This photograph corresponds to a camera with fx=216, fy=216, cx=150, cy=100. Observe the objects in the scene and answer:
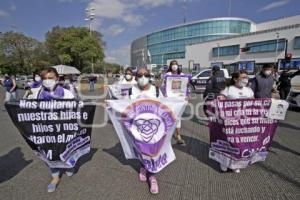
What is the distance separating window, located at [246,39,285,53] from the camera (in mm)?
37000

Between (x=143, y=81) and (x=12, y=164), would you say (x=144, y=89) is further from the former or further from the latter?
(x=12, y=164)

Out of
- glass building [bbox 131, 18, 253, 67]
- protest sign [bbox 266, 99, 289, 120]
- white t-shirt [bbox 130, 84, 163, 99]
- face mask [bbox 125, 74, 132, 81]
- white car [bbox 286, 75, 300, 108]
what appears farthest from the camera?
glass building [bbox 131, 18, 253, 67]

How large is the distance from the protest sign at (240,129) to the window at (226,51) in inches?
1770

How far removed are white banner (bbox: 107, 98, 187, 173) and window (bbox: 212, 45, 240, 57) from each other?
46.0 metres

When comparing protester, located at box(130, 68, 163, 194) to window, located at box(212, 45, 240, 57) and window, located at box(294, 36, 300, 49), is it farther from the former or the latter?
window, located at box(212, 45, 240, 57)

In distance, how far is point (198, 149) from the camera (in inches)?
195

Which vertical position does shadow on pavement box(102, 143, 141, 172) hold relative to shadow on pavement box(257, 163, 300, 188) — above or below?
below

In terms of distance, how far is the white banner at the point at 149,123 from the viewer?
3.17 m

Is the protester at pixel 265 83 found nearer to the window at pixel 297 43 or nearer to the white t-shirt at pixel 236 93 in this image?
the white t-shirt at pixel 236 93

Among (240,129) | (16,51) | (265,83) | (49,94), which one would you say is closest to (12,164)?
(49,94)

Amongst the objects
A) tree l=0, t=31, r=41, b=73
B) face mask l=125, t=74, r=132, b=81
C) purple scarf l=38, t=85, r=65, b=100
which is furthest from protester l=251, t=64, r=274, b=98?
tree l=0, t=31, r=41, b=73

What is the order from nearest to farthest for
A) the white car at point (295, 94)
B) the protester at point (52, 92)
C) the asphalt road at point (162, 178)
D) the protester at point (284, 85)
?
the asphalt road at point (162, 178) < the protester at point (52, 92) < the protester at point (284, 85) < the white car at point (295, 94)

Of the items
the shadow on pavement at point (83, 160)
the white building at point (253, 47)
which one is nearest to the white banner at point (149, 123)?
Result: the shadow on pavement at point (83, 160)

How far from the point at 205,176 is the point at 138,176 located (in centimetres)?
114
